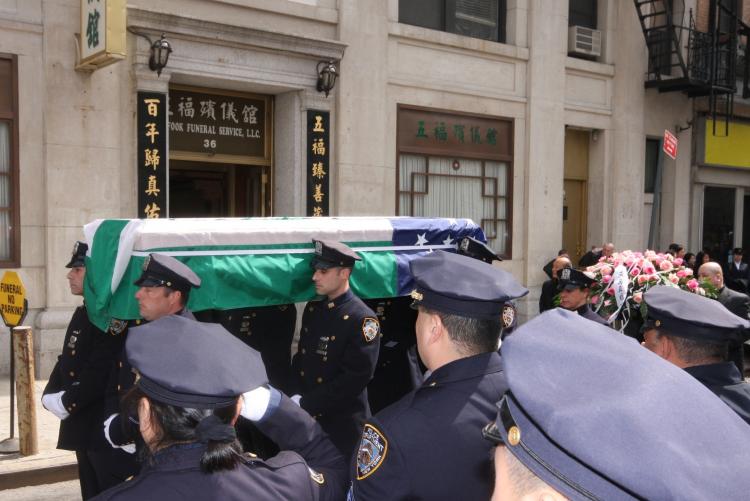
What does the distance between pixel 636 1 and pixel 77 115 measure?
11.3 metres

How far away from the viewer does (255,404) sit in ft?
7.84

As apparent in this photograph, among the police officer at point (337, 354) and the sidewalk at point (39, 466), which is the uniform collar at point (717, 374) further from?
the sidewalk at point (39, 466)

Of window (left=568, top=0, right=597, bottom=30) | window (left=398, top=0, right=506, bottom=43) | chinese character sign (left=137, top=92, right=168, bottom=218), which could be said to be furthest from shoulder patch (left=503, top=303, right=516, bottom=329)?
window (left=568, top=0, right=597, bottom=30)

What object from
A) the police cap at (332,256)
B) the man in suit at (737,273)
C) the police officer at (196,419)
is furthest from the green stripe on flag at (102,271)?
the man in suit at (737,273)

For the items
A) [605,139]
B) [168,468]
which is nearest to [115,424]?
[168,468]

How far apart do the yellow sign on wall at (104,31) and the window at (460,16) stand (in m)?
5.59

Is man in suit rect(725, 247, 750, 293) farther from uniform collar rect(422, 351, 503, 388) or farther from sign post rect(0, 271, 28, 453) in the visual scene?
uniform collar rect(422, 351, 503, 388)

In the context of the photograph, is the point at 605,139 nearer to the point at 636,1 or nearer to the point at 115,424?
the point at 636,1

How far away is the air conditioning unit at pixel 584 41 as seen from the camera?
47.1ft

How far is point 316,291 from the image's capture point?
5324mm

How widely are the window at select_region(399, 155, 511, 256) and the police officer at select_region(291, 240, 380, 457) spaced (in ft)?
25.0

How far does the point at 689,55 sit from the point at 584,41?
2.77 meters

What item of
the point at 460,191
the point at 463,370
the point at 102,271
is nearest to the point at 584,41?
the point at 460,191

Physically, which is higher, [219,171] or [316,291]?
[219,171]
